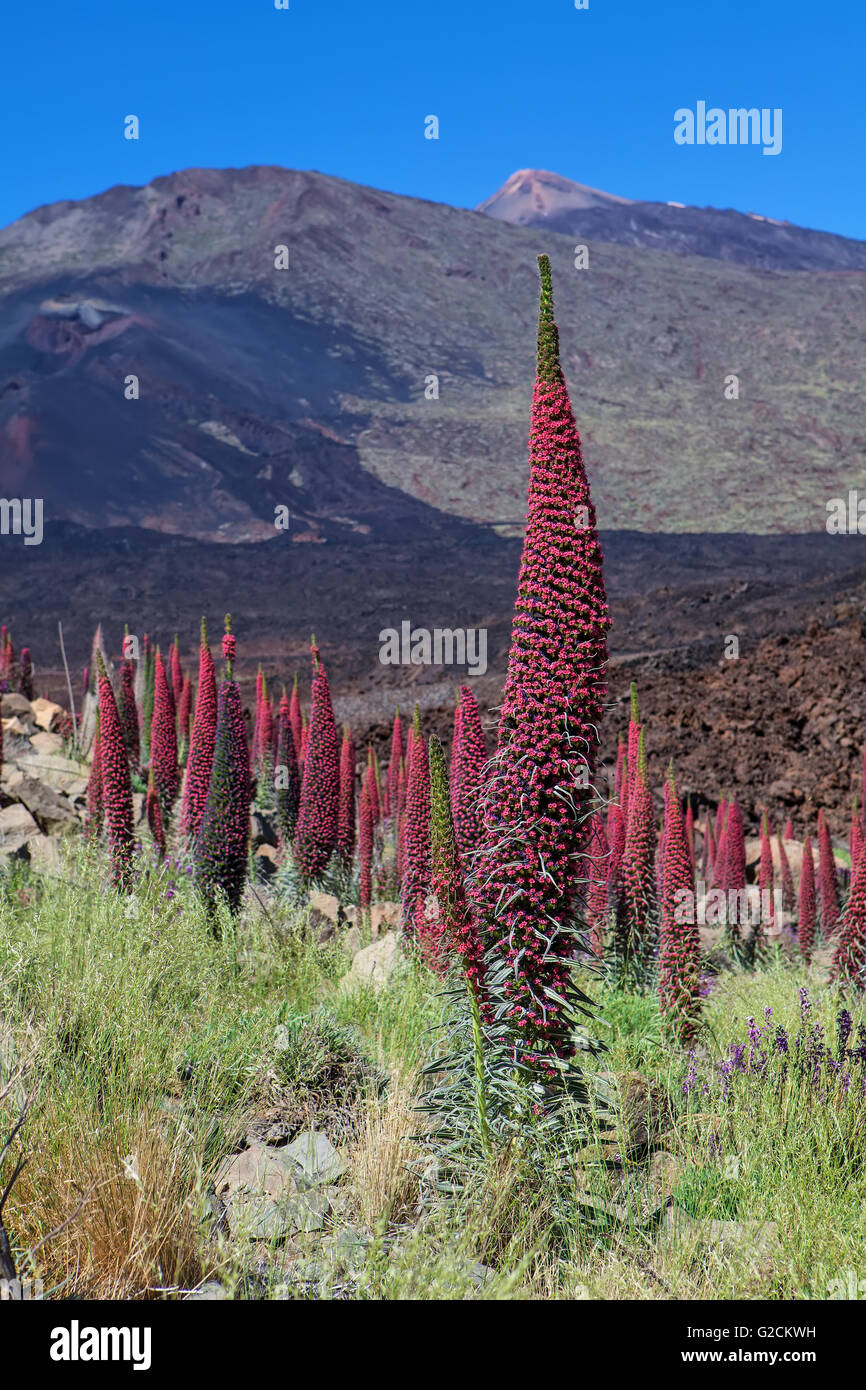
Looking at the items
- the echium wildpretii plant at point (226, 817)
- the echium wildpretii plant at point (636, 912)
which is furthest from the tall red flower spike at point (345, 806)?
the echium wildpretii plant at point (636, 912)

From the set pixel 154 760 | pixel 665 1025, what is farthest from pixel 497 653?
pixel 665 1025

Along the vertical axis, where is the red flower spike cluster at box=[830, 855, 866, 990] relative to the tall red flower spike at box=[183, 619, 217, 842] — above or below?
below

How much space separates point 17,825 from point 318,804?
1.85 meters

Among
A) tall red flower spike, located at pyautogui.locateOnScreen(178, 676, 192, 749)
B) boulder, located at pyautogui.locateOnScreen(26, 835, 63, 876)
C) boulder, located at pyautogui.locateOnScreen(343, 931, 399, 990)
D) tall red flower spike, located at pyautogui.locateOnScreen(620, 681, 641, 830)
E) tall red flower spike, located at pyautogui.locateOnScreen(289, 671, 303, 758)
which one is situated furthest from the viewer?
tall red flower spike, located at pyautogui.locateOnScreen(178, 676, 192, 749)

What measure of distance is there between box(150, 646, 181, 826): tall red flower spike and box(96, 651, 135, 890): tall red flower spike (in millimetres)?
1814

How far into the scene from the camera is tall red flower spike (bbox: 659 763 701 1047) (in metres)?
4.29

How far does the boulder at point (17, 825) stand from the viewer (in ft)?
21.3

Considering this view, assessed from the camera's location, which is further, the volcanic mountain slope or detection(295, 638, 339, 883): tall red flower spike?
the volcanic mountain slope

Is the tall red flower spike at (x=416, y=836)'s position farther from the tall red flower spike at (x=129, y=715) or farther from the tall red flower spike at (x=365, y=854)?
the tall red flower spike at (x=129, y=715)

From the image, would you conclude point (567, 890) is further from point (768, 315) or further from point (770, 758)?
point (768, 315)

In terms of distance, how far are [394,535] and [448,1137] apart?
188ft

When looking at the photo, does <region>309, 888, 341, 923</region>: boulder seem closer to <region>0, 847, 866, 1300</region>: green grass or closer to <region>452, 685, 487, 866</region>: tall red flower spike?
<region>0, 847, 866, 1300</region>: green grass

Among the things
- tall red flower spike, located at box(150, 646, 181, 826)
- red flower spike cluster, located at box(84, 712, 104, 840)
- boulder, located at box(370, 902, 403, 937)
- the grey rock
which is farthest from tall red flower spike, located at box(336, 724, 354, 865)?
the grey rock
